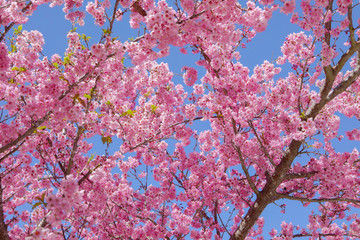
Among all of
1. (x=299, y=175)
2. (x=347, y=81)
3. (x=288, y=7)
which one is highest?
(x=347, y=81)

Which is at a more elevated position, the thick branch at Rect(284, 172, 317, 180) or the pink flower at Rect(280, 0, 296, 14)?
the pink flower at Rect(280, 0, 296, 14)

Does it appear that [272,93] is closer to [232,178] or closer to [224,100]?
[224,100]

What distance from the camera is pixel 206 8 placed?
17.5ft

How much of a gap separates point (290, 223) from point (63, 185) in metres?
7.17

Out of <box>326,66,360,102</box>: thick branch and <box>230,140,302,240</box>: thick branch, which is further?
<box>230,140,302,240</box>: thick branch

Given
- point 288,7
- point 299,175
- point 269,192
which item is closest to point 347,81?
point 299,175

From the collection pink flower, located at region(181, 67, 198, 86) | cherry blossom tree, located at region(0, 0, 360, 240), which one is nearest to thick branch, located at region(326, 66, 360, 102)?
cherry blossom tree, located at region(0, 0, 360, 240)

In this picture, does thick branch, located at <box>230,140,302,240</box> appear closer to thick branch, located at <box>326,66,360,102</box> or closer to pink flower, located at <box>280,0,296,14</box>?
thick branch, located at <box>326,66,360,102</box>

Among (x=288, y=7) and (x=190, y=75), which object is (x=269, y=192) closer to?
(x=190, y=75)

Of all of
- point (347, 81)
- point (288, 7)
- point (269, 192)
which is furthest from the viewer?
point (269, 192)

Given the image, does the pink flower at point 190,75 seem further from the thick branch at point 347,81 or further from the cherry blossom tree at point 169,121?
the thick branch at point 347,81

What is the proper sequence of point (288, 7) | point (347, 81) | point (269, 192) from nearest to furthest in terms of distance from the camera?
1. point (288, 7)
2. point (347, 81)
3. point (269, 192)

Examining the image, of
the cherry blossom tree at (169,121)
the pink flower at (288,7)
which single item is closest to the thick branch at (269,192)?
the cherry blossom tree at (169,121)

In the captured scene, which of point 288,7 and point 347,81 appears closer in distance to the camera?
point 288,7
